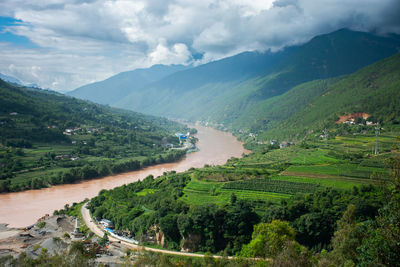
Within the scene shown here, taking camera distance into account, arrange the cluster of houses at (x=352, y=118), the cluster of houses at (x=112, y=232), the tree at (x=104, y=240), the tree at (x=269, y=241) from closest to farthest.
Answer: the tree at (x=269, y=241) < the tree at (x=104, y=240) < the cluster of houses at (x=112, y=232) < the cluster of houses at (x=352, y=118)

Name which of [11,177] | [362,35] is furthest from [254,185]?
[362,35]

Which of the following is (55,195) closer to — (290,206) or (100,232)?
(100,232)

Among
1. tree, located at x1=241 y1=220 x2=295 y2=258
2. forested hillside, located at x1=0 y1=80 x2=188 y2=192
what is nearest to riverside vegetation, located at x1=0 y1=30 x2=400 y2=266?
tree, located at x1=241 y1=220 x2=295 y2=258

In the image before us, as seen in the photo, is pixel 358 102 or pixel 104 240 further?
pixel 358 102

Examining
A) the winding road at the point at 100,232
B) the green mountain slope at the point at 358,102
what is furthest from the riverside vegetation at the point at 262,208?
the green mountain slope at the point at 358,102

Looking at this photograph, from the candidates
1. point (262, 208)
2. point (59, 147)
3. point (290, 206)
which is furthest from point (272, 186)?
point (59, 147)

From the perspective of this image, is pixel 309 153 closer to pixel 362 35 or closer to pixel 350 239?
pixel 350 239

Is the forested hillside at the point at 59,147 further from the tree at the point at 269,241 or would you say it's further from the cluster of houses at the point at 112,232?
the tree at the point at 269,241

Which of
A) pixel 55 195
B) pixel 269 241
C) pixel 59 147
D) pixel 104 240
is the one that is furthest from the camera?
pixel 59 147
